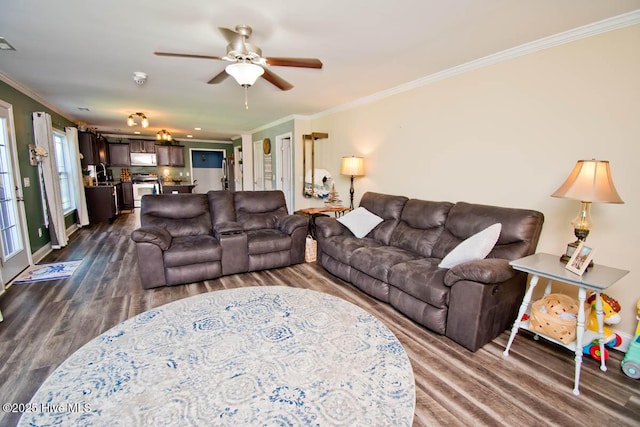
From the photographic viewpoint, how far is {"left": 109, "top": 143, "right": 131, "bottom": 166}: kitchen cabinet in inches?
377

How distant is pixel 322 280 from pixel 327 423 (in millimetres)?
2186

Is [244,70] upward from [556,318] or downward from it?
upward

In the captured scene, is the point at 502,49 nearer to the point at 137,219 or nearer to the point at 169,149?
the point at 137,219

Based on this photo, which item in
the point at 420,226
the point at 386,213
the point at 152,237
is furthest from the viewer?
the point at 386,213

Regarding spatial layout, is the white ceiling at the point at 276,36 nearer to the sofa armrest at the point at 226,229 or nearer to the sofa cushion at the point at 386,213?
the sofa cushion at the point at 386,213

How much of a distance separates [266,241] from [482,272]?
8.22ft

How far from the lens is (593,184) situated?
1.97m

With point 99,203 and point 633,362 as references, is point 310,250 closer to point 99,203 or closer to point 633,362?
point 633,362

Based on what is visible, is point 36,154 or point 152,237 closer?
point 152,237

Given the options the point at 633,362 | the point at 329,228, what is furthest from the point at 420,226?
the point at 633,362

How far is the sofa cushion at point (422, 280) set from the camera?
2.32 metres

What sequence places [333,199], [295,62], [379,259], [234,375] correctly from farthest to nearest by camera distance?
[333,199] → [379,259] → [295,62] → [234,375]

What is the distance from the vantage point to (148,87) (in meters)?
3.98

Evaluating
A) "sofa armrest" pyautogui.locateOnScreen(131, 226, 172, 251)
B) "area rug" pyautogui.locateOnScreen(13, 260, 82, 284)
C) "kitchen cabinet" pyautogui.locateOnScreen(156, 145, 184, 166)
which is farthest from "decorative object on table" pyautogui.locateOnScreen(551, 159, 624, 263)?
"kitchen cabinet" pyautogui.locateOnScreen(156, 145, 184, 166)
